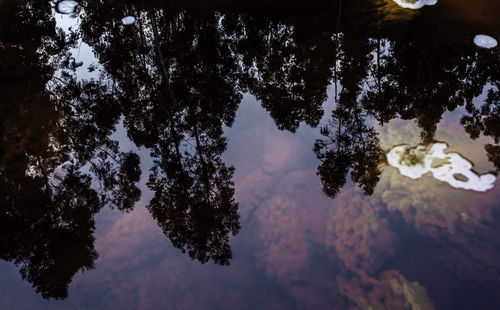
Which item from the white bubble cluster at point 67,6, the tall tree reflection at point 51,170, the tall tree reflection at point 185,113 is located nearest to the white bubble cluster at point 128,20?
the tall tree reflection at point 185,113

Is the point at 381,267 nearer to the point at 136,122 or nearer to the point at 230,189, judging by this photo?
the point at 230,189

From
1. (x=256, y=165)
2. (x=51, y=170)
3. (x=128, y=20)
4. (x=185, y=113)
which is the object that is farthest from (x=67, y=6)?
(x=256, y=165)

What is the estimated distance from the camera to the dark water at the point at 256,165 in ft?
9.53

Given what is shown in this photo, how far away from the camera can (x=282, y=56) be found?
727 centimetres

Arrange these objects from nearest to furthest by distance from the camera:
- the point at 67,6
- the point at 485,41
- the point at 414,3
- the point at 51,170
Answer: the point at 51,170 < the point at 485,41 < the point at 414,3 < the point at 67,6

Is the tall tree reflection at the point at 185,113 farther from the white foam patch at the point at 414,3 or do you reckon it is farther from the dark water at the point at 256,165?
the white foam patch at the point at 414,3

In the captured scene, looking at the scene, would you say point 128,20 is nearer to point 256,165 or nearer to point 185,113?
point 185,113

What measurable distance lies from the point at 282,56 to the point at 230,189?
4.58m

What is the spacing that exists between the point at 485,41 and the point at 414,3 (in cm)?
244

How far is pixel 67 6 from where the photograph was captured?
31.6 ft

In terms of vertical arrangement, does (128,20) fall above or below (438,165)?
above

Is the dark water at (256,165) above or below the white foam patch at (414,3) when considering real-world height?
below

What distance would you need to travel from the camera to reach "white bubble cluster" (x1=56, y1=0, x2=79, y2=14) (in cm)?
936

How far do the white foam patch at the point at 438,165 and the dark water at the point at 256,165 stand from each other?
65mm
